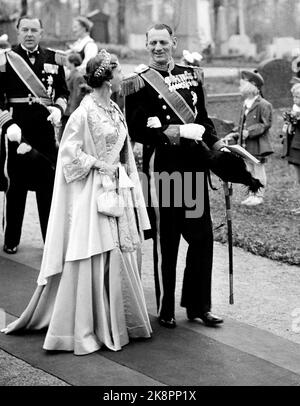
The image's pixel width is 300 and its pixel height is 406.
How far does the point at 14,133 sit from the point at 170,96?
199 cm

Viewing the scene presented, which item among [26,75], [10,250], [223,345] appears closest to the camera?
[223,345]

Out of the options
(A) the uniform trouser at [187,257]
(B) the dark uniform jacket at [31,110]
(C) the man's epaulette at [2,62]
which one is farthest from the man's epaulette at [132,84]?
(C) the man's epaulette at [2,62]

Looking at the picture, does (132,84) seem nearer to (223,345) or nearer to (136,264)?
(136,264)

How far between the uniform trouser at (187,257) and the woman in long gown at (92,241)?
37cm

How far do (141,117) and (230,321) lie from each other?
1.52 meters

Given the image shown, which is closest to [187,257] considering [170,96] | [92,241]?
[92,241]

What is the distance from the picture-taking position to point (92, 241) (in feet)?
16.8

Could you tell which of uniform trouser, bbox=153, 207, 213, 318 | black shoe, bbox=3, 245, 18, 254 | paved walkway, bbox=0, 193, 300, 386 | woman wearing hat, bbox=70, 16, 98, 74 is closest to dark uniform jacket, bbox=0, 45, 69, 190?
black shoe, bbox=3, 245, 18, 254

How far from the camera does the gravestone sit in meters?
17.2

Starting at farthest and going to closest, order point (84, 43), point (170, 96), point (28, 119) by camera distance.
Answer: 1. point (84, 43)
2. point (28, 119)
3. point (170, 96)

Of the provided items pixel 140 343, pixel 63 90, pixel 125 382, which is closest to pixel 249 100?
pixel 63 90

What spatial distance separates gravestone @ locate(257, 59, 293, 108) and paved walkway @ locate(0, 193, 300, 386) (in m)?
10.5

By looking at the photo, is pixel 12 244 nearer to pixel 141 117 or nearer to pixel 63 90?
pixel 63 90

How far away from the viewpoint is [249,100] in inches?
397
